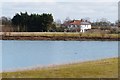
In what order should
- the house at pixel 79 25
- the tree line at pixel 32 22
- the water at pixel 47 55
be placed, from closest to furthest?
the water at pixel 47 55 → the tree line at pixel 32 22 → the house at pixel 79 25

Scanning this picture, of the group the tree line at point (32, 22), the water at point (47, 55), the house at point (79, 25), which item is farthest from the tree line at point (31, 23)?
the water at point (47, 55)

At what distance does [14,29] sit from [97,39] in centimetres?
1914

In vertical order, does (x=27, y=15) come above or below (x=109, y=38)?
above

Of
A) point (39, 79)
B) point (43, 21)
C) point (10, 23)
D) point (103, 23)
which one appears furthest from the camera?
point (103, 23)

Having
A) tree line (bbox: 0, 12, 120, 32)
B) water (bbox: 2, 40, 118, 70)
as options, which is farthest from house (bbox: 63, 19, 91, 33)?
water (bbox: 2, 40, 118, 70)

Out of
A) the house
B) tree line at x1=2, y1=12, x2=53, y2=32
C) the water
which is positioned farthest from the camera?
the house

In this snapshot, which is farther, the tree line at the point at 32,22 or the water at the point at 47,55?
the tree line at the point at 32,22

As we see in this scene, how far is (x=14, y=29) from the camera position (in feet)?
223

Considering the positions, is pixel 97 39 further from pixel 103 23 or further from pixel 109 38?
pixel 103 23

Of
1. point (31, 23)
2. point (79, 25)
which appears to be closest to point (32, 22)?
point (31, 23)

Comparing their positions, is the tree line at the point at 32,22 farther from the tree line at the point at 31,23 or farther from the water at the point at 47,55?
the water at the point at 47,55

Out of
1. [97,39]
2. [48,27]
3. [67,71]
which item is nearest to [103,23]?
[48,27]

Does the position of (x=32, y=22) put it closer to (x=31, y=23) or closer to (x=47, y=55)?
(x=31, y=23)

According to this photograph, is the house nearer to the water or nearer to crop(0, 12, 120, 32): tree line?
crop(0, 12, 120, 32): tree line
